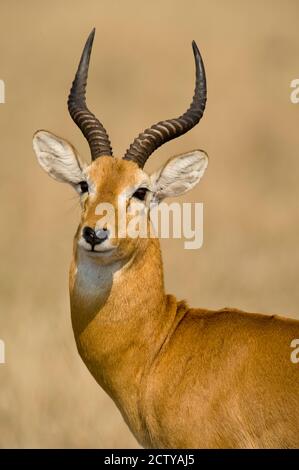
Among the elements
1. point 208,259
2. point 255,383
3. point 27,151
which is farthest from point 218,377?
point 27,151

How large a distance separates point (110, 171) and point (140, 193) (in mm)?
307

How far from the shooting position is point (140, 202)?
32.6 feet

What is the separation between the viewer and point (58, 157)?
34.1 feet

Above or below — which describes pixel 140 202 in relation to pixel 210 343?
above

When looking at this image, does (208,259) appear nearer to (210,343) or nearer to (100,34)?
(210,343)

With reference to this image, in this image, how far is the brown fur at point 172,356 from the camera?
358 inches

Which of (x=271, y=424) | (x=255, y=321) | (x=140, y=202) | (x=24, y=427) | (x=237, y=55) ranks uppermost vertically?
(x=237, y=55)

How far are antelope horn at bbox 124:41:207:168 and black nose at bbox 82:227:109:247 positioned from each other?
1.02 m

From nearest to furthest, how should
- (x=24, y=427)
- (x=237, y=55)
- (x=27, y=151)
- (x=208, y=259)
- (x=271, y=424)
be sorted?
1. (x=271, y=424)
2. (x=24, y=427)
3. (x=208, y=259)
4. (x=27, y=151)
5. (x=237, y=55)

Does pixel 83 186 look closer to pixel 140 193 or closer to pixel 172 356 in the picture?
pixel 140 193

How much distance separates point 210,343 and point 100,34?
61.3 ft

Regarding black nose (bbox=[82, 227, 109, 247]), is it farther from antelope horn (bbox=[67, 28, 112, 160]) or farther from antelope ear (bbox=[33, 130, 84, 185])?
antelope horn (bbox=[67, 28, 112, 160])

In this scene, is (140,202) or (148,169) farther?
(148,169)
